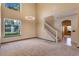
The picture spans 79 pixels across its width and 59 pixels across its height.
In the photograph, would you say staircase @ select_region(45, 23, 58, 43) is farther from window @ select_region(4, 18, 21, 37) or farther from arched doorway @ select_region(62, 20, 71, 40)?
window @ select_region(4, 18, 21, 37)

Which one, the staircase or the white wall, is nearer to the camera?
the white wall

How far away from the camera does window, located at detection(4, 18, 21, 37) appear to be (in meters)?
2.08

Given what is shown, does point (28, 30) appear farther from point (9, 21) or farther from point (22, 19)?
point (9, 21)

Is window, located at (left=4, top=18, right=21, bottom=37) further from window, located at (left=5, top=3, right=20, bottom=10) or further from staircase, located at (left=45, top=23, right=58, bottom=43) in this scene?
staircase, located at (left=45, top=23, right=58, bottom=43)

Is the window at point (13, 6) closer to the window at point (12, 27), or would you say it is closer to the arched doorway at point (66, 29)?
the window at point (12, 27)

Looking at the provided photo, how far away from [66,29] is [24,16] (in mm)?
833

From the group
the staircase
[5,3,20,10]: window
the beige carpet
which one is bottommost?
the beige carpet

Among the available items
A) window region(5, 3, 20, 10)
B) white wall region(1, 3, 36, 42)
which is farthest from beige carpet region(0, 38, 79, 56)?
window region(5, 3, 20, 10)

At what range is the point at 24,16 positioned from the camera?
2143mm

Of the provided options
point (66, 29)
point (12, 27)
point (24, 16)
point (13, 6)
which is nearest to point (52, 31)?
point (66, 29)

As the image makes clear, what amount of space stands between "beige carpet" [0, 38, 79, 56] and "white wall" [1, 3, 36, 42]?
0.32 feet

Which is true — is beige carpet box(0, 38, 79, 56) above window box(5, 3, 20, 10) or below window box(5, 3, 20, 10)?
below

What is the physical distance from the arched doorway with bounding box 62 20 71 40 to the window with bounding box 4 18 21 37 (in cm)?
85

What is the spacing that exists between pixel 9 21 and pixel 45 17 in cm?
69
